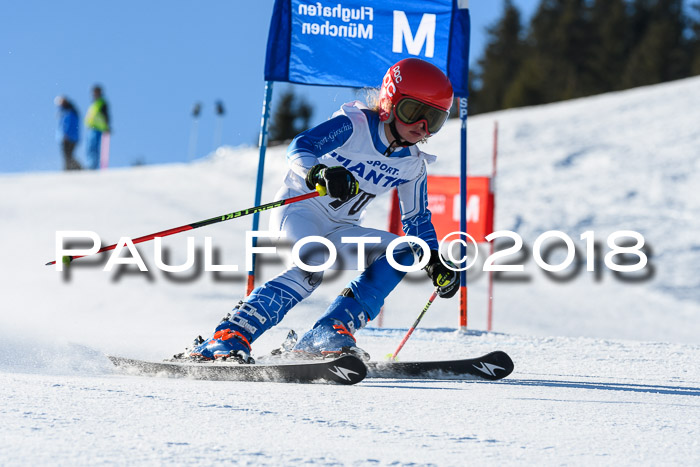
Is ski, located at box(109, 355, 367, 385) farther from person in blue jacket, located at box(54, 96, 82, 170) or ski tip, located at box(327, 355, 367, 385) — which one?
person in blue jacket, located at box(54, 96, 82, 170)

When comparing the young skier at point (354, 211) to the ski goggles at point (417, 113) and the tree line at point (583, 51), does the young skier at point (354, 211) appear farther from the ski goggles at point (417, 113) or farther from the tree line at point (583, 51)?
the tree line at point (583, 51)

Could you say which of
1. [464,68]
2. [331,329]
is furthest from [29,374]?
[464,68]

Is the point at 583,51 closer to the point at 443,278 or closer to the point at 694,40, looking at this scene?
the point at 694,40

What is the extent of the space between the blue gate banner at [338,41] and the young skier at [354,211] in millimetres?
1486

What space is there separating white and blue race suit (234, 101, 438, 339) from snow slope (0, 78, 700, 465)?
526 millimetres

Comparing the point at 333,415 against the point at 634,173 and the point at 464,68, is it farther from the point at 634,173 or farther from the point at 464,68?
the point at 634,173

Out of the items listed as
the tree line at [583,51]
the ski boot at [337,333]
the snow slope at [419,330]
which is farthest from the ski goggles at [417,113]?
the tree line at [583,51]

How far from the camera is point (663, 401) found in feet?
9.45

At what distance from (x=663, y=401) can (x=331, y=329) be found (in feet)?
4.23

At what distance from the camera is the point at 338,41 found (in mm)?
5254

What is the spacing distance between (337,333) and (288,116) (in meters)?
40.6

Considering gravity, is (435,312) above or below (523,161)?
below

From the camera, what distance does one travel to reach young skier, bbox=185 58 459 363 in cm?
335

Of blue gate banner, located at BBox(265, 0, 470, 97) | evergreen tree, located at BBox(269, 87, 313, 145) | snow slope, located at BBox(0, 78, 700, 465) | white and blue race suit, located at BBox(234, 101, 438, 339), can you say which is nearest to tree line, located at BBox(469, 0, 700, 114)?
evergreen tree, located at BBox(269, 87, 313, 145)
